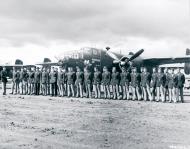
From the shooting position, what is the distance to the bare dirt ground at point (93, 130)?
709 centimetres

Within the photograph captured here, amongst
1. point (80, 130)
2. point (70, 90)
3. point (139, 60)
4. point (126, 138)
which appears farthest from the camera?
point (139, 60)

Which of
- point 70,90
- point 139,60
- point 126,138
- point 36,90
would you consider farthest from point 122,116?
point 139,60

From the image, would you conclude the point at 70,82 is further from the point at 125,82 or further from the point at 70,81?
the point at 125,82

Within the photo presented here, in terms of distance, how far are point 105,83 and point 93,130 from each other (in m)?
10.1

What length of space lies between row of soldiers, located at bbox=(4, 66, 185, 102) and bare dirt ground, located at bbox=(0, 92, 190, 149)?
480 centimetres

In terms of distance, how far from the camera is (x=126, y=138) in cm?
770

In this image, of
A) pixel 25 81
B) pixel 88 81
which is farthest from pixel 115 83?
pixel 25 81

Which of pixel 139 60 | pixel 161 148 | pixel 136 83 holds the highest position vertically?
pixel 139 60

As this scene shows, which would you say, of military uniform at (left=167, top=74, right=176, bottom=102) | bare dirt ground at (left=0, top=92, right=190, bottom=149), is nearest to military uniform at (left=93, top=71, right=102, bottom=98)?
military uniform at (left=167, top=74, right=176, bottom=102)

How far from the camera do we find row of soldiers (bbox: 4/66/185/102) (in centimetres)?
1694

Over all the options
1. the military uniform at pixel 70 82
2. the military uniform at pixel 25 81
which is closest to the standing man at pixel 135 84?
the military uniform at pixel 70 82

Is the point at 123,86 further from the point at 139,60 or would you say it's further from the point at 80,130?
the point at 80,130

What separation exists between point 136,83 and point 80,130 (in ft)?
31.6

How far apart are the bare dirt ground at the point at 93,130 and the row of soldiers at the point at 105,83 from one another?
189 inches
